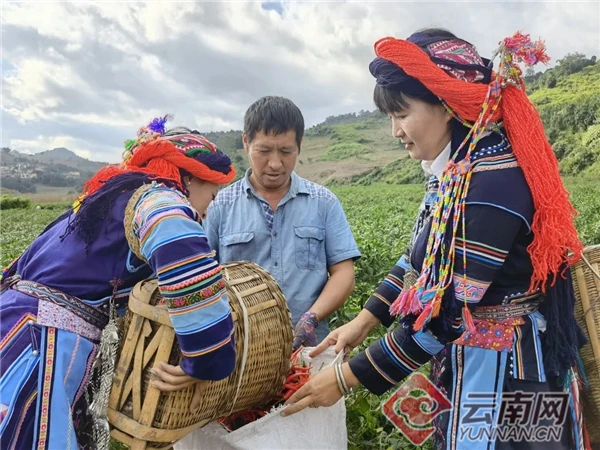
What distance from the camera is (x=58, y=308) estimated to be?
1.66 metres

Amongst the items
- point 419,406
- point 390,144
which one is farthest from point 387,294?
point 390,144

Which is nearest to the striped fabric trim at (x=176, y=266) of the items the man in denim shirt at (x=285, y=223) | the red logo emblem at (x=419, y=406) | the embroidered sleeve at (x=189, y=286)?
the embroidered sleeve at (x=189, y=286)

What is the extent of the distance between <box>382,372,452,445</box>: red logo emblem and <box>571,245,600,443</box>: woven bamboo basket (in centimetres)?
52

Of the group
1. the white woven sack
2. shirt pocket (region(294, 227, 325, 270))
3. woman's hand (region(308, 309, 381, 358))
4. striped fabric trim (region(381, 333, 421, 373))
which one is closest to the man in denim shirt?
shirt pocket (region(294, 227, 325, 270))

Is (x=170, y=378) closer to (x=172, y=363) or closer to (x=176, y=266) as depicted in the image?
(x=172, y=363)

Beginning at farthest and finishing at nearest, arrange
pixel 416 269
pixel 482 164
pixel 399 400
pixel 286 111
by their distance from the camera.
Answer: pixel 286 111 < pixel 399 400 < pixel 416 269 < pixel 482 164

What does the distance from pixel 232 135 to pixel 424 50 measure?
8985 cm

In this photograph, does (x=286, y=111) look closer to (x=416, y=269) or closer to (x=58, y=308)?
(x=416, y=269)

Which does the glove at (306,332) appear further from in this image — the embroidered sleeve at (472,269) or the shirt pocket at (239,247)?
the embroidered sleeve at (472,269)

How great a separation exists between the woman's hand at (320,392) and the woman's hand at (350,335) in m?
0.34

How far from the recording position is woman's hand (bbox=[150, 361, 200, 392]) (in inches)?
59.8

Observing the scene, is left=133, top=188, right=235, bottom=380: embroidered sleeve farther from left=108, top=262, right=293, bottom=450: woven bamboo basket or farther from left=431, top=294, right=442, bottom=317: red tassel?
left=431, top=294, right=442, bottom=317: red tassel

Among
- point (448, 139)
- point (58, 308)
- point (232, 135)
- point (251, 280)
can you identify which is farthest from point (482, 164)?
point (232, 135)

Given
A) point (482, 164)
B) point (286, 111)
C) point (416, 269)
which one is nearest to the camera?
point (482, 164)
